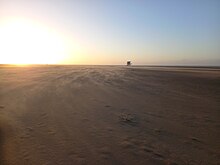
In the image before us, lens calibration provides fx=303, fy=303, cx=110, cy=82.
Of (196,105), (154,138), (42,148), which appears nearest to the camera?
(42,148)

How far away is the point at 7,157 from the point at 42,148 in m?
0.90

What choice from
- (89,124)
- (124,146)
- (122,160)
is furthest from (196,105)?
(122,160)

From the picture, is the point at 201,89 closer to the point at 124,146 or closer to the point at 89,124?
the point at 89,124

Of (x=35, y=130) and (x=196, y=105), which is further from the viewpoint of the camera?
(x=196, y=105)

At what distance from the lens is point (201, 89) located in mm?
18000

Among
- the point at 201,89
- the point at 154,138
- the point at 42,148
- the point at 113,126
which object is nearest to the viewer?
the point at 42,148

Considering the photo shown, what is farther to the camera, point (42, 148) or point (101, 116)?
point (101, 116)

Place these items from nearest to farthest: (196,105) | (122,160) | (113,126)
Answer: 1. (122,160)
2. (113,126)
3. (196,105)

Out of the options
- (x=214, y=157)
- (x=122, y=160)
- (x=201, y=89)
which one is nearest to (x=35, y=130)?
(x=122, y=160)

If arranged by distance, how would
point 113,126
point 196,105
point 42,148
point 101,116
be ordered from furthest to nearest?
point 196,105 → point 101,116 → point 113,126 → point 42,148

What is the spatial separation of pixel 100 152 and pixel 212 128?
4203mm

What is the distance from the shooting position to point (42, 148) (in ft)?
24.7

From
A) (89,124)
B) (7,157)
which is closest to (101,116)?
(89,124)

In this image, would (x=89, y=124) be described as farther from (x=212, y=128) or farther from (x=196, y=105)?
(x=196, y=105)
